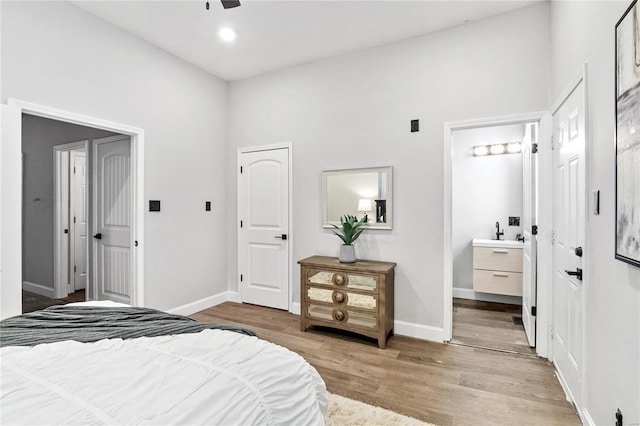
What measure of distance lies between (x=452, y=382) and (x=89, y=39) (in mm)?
4120

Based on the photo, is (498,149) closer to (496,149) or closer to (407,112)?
(496,149)

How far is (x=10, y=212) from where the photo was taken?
Answer: 7.22 ft

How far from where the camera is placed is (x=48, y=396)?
33.4 inches

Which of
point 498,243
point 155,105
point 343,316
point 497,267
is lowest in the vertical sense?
point 343,316

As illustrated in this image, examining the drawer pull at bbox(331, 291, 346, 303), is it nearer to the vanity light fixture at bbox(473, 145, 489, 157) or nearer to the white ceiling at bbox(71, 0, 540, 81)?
the white ceiling at bbox(71, 0, 540, 81)

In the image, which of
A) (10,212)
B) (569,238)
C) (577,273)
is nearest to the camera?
(577,273)

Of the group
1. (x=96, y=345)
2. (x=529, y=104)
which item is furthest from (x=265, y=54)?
(x=96, y=345)

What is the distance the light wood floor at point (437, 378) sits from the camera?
6.33 feet

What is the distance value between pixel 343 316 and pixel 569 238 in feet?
6.27

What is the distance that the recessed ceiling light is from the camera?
3.01 meters

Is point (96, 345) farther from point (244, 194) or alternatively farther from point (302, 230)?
point (244, 194)

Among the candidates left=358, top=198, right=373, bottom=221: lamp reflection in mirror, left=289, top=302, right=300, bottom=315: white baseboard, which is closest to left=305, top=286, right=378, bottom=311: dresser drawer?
left=289, top=302, right=300, bottom=315: white baseboard

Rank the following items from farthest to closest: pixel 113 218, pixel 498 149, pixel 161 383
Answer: pixel 498 149 < pixel 113 218 < pixel 161 383

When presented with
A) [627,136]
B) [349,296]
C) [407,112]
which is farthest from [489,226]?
[627,136]
